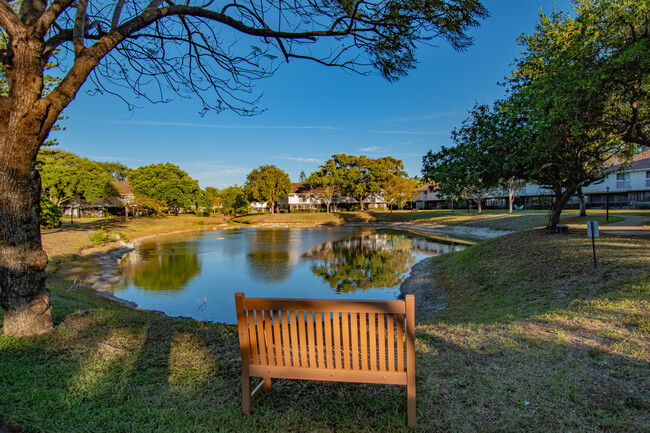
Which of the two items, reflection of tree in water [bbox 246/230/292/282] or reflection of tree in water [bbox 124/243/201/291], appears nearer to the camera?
reflection of tree in water [bbox 124/243/201/291]

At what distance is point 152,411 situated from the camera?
2.95 m

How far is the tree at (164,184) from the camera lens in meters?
53.0

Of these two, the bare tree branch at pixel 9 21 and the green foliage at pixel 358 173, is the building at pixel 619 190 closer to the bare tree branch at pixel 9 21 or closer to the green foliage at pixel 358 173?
the green foliage at pixel 358 173

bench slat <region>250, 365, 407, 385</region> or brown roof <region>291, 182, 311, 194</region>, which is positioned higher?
brown roof <region>291, 182, 311, 194</region>

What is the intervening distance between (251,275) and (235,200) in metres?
53.6

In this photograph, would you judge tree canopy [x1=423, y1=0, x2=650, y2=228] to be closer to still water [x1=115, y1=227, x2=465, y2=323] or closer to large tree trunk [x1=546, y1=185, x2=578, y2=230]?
large tree trunk [x1=546, y1=185, x2=578, y2=230]

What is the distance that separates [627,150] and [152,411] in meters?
17.2

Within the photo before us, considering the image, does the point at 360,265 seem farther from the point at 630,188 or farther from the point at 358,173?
the point at 358,173

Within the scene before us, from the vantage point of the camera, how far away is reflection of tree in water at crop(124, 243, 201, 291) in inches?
560

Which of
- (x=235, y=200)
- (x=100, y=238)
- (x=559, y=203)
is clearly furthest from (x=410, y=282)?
(x=235, y=200)

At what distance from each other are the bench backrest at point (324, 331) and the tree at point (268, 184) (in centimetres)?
6087

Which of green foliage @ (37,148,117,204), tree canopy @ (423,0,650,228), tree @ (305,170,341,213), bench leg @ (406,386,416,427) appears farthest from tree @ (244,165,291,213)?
bench leg @ (406,386,416,427)

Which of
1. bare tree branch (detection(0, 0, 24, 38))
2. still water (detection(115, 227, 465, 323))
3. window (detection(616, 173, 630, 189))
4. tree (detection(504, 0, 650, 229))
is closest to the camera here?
bare tree branch (detection(0, 0, 24, 38))

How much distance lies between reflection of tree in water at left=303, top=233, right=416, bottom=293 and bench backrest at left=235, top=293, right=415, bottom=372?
1010 cm
